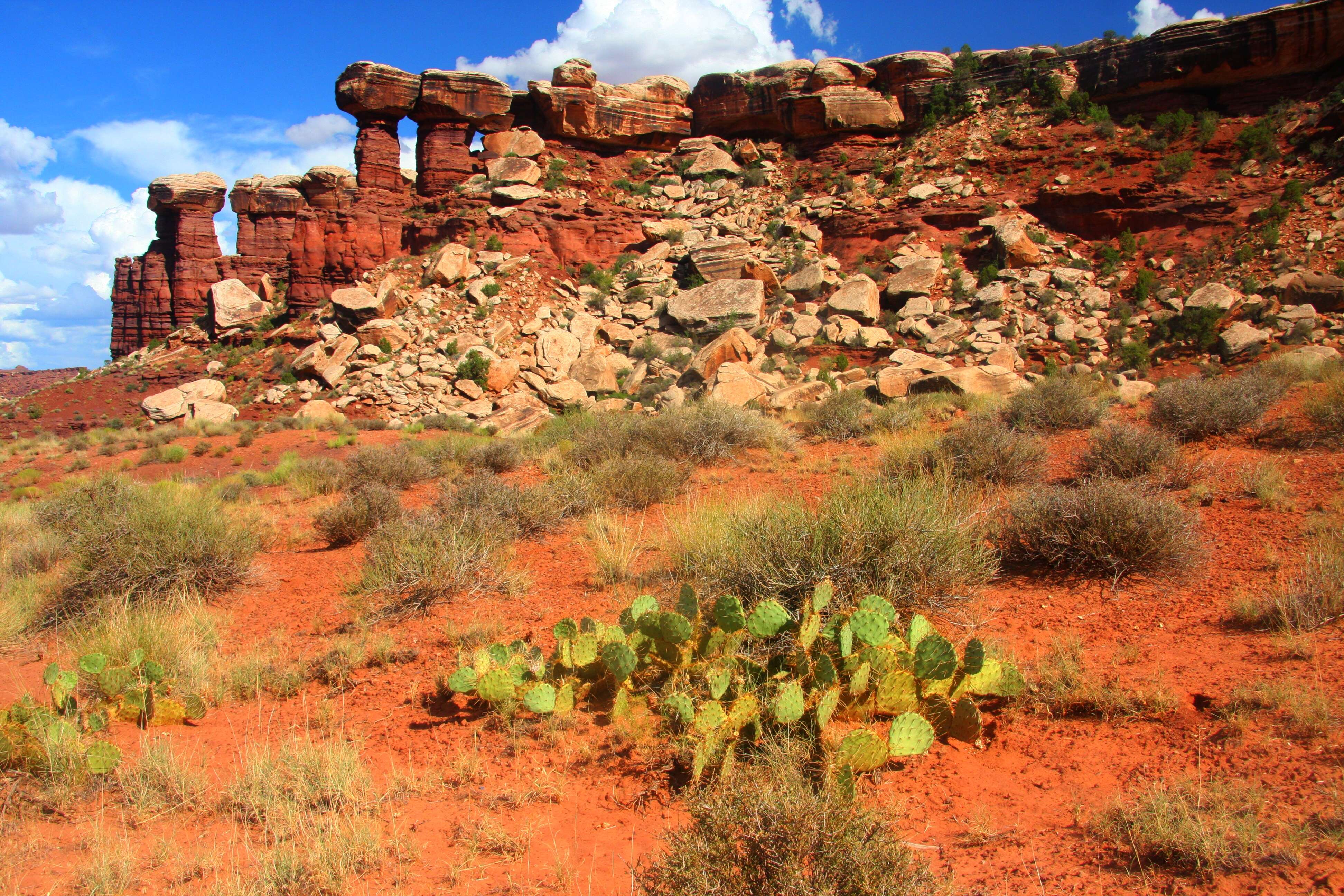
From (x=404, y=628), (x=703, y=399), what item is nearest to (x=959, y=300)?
(x=703, y=399)

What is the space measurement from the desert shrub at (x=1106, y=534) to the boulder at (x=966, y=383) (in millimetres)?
9453

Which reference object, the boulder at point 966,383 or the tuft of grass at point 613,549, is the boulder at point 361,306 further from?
the tuft of grass at point 613,549

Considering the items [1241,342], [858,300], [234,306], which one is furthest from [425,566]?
[234,306]

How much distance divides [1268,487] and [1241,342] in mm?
16958

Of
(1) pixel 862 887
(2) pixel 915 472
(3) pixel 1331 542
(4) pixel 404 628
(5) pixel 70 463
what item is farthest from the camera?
(5) pixel 70 463

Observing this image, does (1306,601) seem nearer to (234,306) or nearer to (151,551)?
(151,551)

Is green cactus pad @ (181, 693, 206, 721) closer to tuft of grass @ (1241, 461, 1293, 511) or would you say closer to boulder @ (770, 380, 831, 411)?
tuft of grass @ (1241, 461, 1293, 511)

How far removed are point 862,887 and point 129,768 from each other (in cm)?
347

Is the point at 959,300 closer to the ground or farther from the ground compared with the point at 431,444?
farther from the ground

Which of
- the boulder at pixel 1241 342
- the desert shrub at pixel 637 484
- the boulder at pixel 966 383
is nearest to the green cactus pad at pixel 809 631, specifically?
the desert shrub at pixel 637 484

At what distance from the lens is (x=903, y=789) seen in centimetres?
316

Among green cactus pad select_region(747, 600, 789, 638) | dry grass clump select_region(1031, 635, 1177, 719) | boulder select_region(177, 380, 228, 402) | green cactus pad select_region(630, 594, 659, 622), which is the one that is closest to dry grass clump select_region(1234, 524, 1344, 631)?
dry grass clump select_region(1031, 635, 1177, 719)

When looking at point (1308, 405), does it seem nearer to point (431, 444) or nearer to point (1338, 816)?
point (1338, 816)

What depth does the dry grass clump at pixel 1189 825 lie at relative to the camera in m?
2.37
